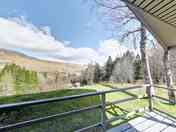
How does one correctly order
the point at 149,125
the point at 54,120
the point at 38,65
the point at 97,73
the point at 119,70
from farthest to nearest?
the point at 38,65
the point at 97,73
the point at 119,70
the point at 54,120
the point at 149,125

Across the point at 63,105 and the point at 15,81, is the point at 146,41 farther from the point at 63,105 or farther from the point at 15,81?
the point at 15,81

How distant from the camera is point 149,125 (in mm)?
3061

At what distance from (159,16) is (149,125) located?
2001 millimetres

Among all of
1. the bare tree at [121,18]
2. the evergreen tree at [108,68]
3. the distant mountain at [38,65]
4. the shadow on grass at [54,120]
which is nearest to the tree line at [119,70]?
the evergreen tree at [108,68]

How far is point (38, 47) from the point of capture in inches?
3093

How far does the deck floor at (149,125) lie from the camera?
2.87 meters

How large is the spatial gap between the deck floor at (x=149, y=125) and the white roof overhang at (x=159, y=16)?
1.59 meters

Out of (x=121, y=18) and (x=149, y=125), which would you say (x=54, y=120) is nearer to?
(x=149, y=125)

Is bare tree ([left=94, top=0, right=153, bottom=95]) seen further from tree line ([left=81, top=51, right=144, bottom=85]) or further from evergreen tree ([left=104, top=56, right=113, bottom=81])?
evergreen tree ([left=104, top=56, right=113, bottom=81])

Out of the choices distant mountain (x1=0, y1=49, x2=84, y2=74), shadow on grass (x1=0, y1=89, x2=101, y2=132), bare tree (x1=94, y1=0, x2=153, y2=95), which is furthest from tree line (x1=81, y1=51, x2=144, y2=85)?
shadow on grass (x1=0, y1=89, x2=101, y2=132)

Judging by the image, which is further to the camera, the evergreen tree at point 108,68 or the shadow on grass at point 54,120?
the evergreen tree at point 108,68

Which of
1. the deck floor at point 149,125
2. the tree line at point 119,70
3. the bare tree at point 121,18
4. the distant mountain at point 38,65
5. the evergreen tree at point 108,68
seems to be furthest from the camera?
the distant mountain at point 38,65

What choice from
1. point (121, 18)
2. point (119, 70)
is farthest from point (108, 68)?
point (121, 18)

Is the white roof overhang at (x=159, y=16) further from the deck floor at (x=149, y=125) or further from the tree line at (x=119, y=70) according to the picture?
the tree line at (x=119, y=70)
